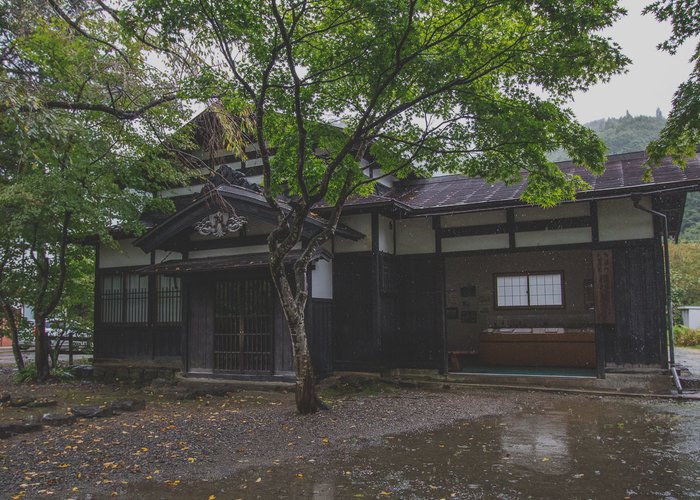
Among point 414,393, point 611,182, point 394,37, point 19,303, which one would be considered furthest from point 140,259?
point 611,182

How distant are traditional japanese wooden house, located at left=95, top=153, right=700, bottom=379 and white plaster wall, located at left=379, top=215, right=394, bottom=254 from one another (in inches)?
2.3

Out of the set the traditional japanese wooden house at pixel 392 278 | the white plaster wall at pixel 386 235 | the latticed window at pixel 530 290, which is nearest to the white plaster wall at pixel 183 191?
the traditional japanese wooden house at pixel 392 278

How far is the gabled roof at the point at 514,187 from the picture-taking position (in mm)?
10188

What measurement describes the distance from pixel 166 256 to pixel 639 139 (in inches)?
1933

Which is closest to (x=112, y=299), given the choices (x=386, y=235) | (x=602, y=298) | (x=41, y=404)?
(x=41, y=404)

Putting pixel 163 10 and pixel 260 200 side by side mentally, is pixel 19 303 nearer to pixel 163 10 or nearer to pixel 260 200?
pixel 260 200

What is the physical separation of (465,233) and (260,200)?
452 cm

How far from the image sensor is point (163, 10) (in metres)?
6.63

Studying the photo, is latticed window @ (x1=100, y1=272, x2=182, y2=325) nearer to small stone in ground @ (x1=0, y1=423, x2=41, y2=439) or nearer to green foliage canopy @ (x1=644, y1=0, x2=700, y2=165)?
small stone in ground @ (x1=0, y1=423, x2=41, y2=439)

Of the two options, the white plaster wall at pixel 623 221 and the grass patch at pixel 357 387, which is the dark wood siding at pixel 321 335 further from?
the white plaster wall at pixel 623 221

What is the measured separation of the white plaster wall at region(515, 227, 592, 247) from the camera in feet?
36.7

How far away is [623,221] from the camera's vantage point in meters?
10.9

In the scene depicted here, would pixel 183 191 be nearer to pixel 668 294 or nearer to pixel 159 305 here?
pixel 159 305

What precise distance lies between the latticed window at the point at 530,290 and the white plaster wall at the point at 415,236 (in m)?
5.08
